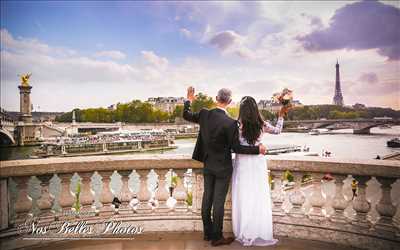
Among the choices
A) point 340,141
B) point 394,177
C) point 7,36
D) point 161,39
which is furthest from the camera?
point 340,141

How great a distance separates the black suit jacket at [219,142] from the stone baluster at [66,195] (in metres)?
1.38

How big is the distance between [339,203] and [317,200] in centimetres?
20

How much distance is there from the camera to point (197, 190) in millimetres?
3398

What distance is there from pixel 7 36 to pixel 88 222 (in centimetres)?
259

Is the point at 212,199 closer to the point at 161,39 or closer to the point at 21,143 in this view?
the point at 161,39

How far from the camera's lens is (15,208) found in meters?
2.96

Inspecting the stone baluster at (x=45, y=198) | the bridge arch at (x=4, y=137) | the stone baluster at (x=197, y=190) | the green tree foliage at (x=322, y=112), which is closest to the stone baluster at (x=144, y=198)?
the stone baluster at (x=197, y=190)

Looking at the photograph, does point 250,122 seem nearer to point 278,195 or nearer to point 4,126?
point 278,195

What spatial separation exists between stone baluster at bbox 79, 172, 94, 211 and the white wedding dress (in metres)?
1.51

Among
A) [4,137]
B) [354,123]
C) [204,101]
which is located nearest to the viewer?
[354,123]

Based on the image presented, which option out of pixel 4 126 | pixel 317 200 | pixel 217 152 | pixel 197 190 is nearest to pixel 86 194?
pixel 197 190

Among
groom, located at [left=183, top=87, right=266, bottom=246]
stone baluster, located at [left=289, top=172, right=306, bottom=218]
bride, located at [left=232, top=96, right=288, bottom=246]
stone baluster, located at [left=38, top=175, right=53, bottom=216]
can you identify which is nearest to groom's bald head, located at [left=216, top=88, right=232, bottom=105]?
groom, located at [left=183, top=87, right=266, bottom=246]

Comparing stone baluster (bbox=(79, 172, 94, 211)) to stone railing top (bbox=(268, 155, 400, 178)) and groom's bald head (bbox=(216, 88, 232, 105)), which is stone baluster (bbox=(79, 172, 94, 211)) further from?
stone railing top (bbox=(268, 155, 400, 178))

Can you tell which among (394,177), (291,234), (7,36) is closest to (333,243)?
(291,234)
